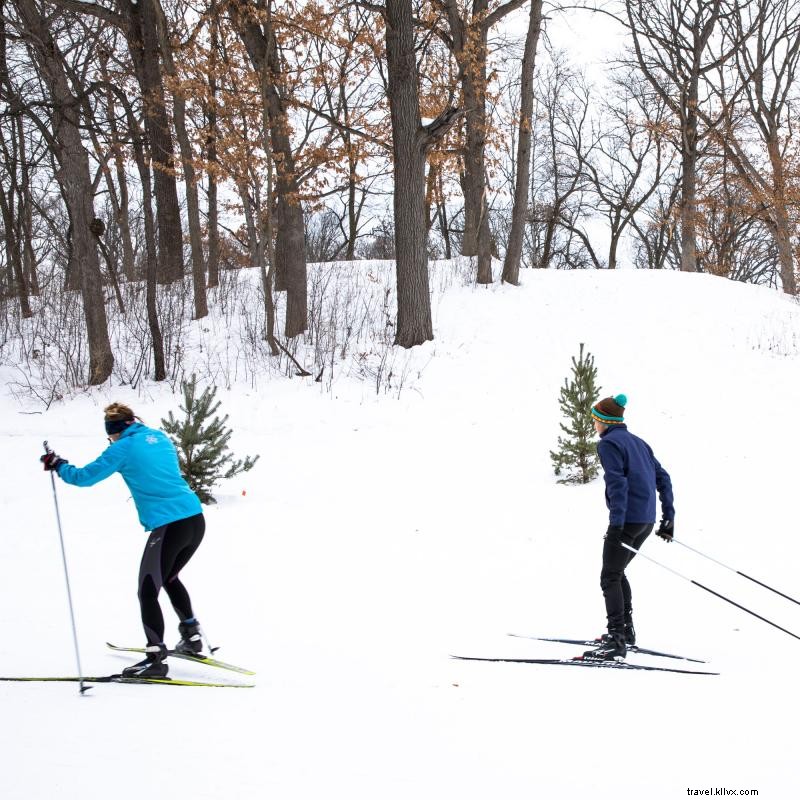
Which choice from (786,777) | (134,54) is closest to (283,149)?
(134,54)

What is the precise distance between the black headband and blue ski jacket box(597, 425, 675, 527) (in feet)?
10.5

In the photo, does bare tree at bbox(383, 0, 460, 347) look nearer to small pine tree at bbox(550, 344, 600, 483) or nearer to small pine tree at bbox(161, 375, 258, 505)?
small pine tree at bbox(550, 344, 600, 483)

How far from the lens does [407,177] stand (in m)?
12.9

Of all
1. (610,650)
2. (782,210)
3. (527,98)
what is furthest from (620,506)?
(782,210)

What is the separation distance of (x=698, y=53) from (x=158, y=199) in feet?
61.4

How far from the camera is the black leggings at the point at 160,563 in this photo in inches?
175

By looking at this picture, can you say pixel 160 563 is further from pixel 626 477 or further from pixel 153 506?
pixel 626 477

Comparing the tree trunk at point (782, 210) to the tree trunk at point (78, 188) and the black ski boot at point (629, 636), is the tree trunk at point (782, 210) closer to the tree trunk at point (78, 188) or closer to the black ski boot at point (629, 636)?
the tree trunk at point (78, 188)

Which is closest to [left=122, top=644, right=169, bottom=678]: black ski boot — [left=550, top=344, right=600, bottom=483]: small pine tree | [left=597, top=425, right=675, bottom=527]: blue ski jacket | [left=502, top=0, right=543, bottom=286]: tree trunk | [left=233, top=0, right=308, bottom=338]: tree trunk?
[left=597, top=425, right=675, bottom=527]: blue ski jacket

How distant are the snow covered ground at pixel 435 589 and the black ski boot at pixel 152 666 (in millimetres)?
186

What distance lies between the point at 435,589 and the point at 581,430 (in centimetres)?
350

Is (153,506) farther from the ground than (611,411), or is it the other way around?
(611,411)

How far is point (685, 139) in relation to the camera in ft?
77.4

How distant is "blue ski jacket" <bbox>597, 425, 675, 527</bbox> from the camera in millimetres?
4742
